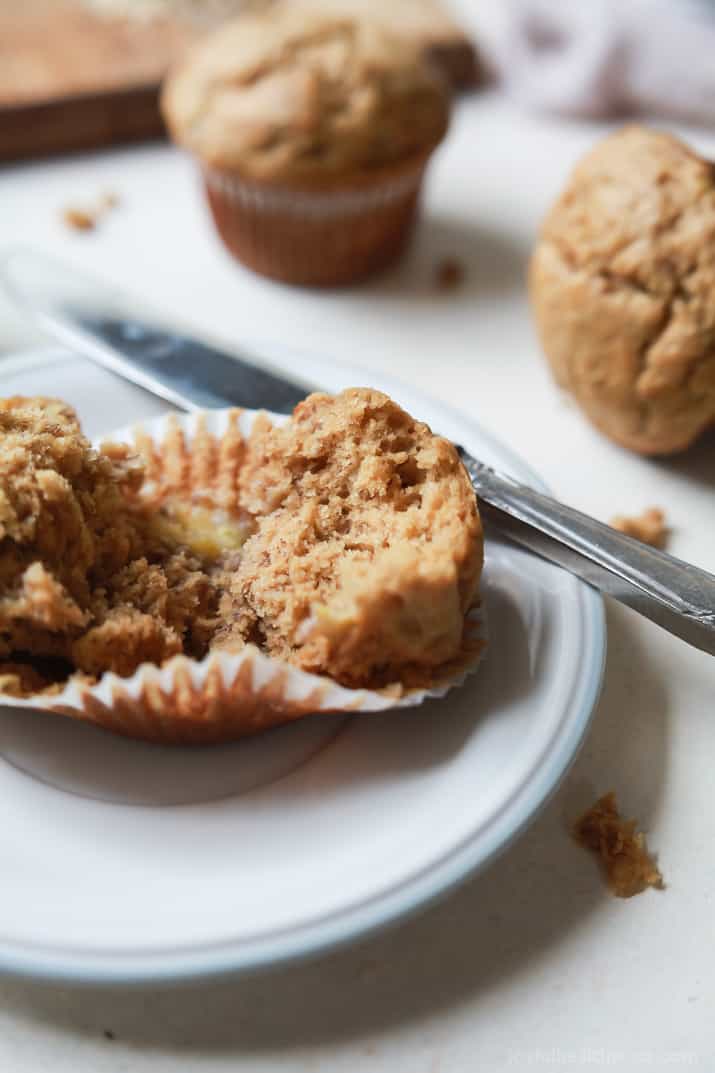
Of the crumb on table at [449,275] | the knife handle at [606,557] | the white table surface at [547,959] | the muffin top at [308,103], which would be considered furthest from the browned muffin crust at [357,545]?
the crumb on table at [449,275]

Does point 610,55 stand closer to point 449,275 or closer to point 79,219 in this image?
point 449,275

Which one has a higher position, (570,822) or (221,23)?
(221,23)

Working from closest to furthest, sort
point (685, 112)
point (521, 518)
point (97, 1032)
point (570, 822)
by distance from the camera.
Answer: point (97, 1032), point (570, 822), point (521, 518), point (685, 112)

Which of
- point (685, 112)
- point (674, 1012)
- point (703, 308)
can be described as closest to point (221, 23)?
point (685, 112)

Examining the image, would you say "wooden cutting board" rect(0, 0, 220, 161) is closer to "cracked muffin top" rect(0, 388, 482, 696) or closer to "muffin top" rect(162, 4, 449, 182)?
"muffin top" rect(162, 4, 449, 182)

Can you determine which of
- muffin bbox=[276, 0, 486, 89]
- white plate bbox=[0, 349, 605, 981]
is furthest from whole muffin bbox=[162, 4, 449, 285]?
white plate bbox=[0, 349, 605, 981]

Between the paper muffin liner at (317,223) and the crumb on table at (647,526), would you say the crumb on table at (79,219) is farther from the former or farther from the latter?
the crumb on table at (647,526)

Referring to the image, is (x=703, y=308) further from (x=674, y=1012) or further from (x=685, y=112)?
(x=685, y=112)

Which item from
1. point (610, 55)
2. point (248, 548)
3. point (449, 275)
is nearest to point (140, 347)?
point (248, 548)
